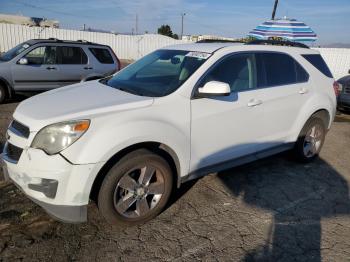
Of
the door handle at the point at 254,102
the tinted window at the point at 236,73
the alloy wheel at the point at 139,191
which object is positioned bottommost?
the alloy wheel at the point at 139,191

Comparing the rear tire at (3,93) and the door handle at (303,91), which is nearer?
the door handle at (303,91)

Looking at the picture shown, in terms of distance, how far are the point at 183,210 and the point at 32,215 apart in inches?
62.5

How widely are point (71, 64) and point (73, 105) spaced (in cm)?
619

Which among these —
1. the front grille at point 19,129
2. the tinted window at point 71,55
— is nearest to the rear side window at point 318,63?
the front grille at point 19,129

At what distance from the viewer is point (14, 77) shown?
326 inches

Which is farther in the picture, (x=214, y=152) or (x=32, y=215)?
(x=214, y=152)

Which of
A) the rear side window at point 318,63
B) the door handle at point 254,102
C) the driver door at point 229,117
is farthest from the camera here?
the rear side window at point 318,63

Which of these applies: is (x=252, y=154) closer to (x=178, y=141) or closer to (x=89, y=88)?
(x=178, y=141)

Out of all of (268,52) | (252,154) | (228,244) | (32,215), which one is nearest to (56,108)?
(32,215)

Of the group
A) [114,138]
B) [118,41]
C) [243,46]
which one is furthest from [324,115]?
[118,41]

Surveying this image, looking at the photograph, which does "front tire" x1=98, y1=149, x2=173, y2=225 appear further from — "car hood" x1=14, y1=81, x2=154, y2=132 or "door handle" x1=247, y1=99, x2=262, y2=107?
"door handle" x1=247, y1=99, x2=262, y2=107

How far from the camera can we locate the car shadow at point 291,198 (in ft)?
10.2

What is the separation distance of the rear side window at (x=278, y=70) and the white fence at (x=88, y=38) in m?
22.7

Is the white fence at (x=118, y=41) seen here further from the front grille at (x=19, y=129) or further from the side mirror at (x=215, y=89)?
the front grille at (x=19, y=129)
